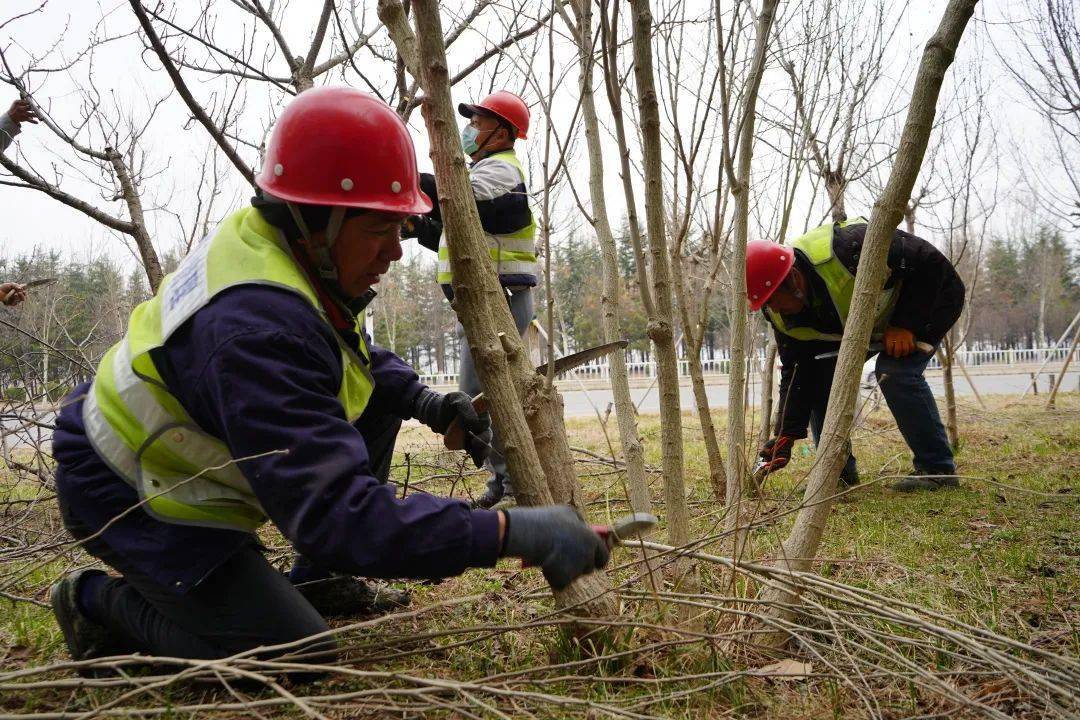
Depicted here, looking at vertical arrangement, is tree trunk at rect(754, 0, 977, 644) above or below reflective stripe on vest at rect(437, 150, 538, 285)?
below

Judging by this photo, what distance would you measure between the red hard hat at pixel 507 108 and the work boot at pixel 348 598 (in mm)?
2696

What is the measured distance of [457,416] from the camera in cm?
242

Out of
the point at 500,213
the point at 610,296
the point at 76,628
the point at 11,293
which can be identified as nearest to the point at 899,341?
the point at 610,296

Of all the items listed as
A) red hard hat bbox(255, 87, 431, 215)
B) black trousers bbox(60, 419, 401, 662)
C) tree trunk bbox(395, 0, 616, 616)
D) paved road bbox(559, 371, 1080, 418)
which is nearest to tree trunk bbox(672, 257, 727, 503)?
tree trunk bbox(395, 0, 616, 616)

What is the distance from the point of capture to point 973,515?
3.46m

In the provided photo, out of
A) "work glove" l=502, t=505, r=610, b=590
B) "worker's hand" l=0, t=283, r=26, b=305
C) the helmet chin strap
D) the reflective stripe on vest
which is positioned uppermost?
the reflective stripe on vest

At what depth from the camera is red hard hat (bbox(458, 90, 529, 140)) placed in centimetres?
407

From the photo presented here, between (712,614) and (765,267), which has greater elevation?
(765,267)

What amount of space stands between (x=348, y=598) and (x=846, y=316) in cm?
298

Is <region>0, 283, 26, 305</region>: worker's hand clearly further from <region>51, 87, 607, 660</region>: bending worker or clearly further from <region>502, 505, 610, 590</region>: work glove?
<region>502, 505, 610, 590</region>: work glove

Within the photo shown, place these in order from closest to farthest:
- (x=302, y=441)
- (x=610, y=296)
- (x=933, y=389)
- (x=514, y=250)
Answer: (x=302, y=441) → (x=610, y=296) → (x=514, y=250) → (x=933, y=389)

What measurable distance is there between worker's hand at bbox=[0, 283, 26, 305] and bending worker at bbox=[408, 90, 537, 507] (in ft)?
6.29

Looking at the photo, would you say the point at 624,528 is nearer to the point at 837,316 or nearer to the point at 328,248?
the point at 328,248

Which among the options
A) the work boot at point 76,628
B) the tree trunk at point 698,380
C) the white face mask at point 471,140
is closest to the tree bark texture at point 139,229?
the white face mask at point 471,140
